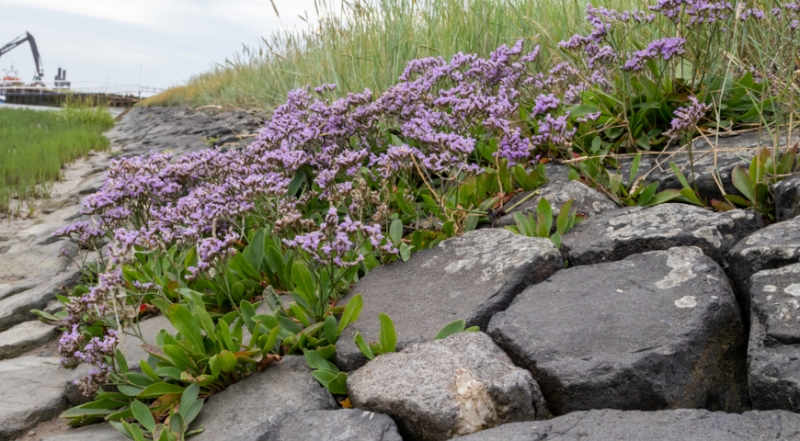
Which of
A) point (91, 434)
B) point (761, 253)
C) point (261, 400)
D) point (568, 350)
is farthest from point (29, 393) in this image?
point (761, 253)

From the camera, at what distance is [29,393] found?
315 centimetres

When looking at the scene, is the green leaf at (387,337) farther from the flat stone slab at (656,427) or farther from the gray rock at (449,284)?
the flat stone slab at (656,427)

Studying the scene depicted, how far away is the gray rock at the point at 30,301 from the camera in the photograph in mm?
4336

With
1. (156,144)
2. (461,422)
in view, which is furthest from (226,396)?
(156,144)

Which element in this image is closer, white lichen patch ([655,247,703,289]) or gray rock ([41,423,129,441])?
white lichen patch ([655,247,703,289])

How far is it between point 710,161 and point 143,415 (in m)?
3.19

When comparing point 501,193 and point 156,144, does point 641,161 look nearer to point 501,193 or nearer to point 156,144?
point 501,193

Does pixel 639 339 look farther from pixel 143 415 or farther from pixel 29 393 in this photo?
pixel 29 393

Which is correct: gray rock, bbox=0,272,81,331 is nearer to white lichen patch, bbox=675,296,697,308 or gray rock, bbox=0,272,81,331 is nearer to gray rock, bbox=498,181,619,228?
gray rock, bbox=498,181,619,228

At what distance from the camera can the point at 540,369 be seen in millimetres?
2332

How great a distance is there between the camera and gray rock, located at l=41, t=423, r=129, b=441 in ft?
8.80

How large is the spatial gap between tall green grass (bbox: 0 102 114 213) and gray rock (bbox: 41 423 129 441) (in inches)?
227

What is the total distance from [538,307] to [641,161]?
1751 mm

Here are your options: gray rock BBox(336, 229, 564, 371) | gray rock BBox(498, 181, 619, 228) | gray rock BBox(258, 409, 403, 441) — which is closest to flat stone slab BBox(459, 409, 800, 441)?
gray rock BBox(258, 409, 403, 441)
